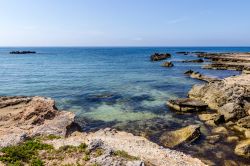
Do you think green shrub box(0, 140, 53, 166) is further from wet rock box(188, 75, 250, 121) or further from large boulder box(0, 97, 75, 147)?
wet rock box(188, 75, 250, 121)

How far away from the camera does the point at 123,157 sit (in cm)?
1560

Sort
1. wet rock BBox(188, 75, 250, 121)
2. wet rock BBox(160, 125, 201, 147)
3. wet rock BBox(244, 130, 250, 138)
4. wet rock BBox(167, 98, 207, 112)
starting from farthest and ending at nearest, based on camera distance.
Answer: wet rock BBox(167, 98, 207, 112)
wet rock BBox(188, 75, 250, 121)
wet rock BBox(244, 130, 250, 138)
wet rock BBox(160, 125, 201, 147)

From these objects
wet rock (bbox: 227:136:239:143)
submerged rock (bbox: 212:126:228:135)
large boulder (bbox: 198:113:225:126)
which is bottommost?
wet rock (bbox: 227:136:239:143)

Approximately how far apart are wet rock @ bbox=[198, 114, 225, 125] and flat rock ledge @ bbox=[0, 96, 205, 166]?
400 inches

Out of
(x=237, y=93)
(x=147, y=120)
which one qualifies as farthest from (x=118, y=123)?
(x=237, y=93)

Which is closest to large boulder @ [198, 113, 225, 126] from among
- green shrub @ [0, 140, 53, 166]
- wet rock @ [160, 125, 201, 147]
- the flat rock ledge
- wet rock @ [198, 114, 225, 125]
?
wet rock @ [198, 114, 225, 125]

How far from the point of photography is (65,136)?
2088 cm

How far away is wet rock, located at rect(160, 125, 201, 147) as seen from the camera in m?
23.6

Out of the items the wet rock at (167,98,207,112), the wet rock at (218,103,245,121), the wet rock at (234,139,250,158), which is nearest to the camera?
the wet rock at (234,139,250,158)

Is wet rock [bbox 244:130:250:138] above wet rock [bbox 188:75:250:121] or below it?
below

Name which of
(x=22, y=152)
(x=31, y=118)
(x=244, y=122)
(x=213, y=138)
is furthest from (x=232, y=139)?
(x=31, y=118)

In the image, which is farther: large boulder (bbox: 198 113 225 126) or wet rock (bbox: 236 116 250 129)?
large boulder (bbox: 198 113 225 126)

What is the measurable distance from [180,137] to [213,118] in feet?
24.9

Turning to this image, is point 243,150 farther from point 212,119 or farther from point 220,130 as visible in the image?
point 212,119
